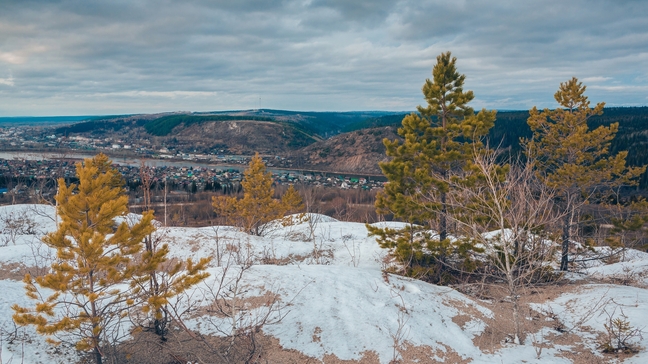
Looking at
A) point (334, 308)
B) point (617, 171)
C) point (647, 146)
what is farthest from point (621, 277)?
point (647, 146)

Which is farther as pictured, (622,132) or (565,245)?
(622,132)

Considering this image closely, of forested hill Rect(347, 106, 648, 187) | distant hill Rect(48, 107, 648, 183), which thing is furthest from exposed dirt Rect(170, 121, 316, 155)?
forested hill Rect(347, 106, 648, 187)

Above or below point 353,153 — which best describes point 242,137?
above

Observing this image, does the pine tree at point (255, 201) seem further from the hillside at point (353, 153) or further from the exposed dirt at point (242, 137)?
the exposed dirt at point (242, 137)

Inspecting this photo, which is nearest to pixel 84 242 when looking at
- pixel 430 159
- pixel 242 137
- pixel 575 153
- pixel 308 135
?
pixel 430 159

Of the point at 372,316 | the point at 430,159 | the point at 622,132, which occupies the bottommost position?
the point at 372,316

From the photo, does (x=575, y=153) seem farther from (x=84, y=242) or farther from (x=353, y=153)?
(x=353, y=153)

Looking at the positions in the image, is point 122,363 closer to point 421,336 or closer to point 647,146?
point 421,336

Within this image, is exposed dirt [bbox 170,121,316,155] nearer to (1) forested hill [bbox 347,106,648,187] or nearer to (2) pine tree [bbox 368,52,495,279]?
(1) forested hill [bbox 347,106,648,187]
